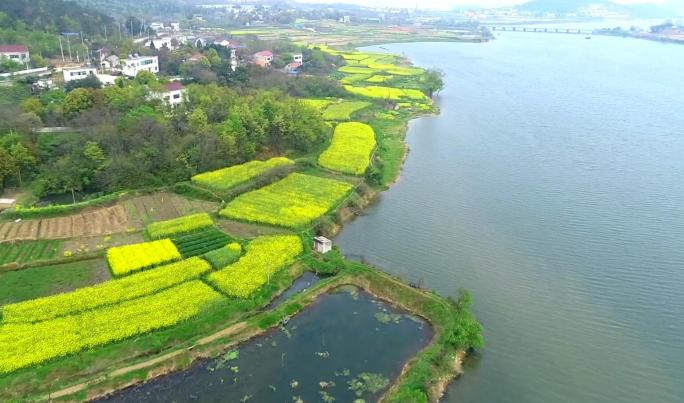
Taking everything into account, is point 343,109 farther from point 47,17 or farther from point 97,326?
point 47,17

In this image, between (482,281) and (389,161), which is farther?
(389,161)

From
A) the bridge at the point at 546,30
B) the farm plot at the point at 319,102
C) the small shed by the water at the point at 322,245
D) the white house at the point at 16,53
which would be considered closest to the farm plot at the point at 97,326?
the small shed by the water at the point at 322,245

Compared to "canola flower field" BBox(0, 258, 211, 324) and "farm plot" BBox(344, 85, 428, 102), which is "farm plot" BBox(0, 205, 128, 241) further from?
"farm plot" BBox(344, 85, 428, 102)

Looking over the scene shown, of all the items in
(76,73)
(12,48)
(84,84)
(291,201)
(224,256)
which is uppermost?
(12,48)

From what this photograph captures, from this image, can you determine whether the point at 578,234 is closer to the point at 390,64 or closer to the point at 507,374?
the point at 507,374

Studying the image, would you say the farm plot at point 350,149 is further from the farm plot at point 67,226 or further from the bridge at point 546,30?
the bridge at point 546,30

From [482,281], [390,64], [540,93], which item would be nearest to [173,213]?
[482,281]

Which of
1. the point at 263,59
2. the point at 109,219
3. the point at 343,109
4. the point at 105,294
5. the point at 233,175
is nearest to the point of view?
the point at 105,294

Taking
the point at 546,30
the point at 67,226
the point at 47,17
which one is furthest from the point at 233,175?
the point at 546,30
